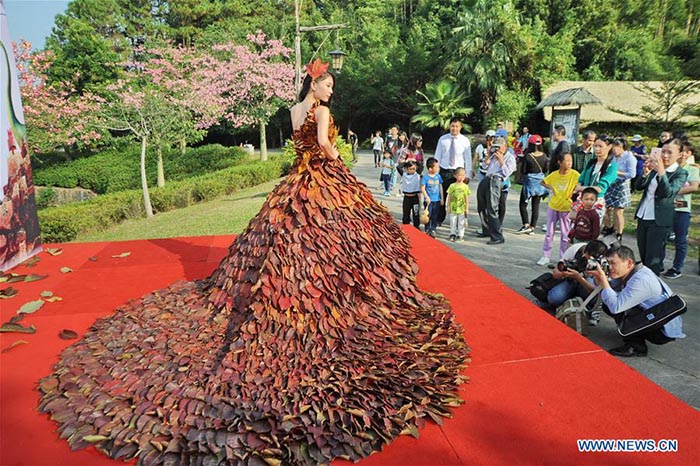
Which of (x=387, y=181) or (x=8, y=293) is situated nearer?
(x=8, y=293)

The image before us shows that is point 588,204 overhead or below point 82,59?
below

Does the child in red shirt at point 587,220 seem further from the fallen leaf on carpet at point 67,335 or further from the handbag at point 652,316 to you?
the fallen leaf on carpet at point 67,335

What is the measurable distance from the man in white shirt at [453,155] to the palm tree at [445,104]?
1703 cm

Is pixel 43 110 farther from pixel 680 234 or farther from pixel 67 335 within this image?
pixel 680 234

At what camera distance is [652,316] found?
3611 millimetres

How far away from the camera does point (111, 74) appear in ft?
82.4

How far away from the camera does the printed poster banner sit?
17.2ft

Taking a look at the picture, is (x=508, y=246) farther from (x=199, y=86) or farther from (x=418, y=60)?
(x=418, y=60)

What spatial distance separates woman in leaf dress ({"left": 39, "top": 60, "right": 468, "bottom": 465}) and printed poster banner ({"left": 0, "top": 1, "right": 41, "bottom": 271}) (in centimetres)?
293

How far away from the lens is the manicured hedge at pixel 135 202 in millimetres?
11078

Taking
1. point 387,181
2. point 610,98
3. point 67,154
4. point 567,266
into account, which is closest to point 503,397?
point 567,266

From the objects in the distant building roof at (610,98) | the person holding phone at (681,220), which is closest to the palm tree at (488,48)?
the distant building roof at (610,98)

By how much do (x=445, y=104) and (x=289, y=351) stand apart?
2383cm

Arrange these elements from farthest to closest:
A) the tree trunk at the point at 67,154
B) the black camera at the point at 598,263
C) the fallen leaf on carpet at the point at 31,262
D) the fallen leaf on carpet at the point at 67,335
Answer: the tree trunk at the point at 67,154, the fallen leaf on carpet at the point at 31,262, the black camera at the point at 598,263, the fallen leaf on carpet at the point at 67,335
